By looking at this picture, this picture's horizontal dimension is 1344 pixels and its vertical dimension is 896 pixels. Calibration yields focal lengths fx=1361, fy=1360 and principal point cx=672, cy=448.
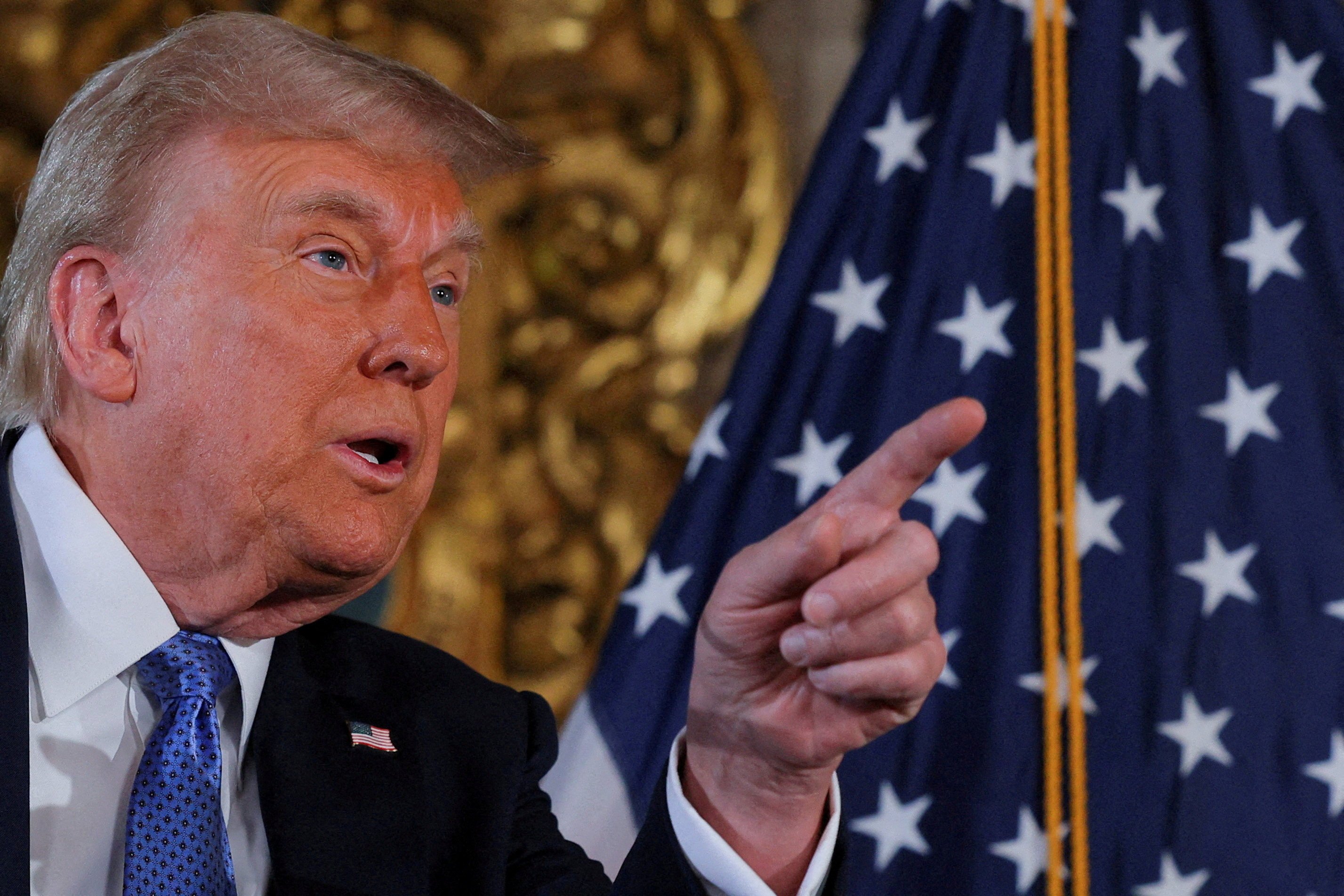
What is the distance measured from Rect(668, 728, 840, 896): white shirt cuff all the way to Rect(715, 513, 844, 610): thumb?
0.18m

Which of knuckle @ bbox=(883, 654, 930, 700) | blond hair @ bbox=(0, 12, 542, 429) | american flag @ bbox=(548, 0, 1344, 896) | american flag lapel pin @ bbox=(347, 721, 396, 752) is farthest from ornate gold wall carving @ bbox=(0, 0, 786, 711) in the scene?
knuckle @ bbox=(883, 654, 930, 700)

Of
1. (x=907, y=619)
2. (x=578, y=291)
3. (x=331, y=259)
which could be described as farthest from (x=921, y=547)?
(x=578, y=291)

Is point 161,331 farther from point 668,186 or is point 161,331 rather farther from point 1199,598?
point 1199,598

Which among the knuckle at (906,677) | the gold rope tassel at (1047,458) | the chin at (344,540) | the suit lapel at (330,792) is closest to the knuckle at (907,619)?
the knuckle at (906,677)

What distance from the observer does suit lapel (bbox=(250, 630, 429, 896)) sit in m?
1.39

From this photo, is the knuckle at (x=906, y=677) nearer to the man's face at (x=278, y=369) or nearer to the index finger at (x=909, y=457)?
the index finger at (x=909, y=457)

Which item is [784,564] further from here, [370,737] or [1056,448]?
[1056,448]

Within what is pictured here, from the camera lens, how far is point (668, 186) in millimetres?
2193

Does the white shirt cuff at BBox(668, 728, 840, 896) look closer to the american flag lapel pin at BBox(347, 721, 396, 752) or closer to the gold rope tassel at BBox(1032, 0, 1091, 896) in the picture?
the american flag lapel pin at BBox(347, 721, 396, 752)

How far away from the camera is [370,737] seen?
1562mm

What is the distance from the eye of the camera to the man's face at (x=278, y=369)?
131cm

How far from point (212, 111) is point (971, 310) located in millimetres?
1131

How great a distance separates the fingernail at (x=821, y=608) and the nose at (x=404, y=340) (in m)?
0.55

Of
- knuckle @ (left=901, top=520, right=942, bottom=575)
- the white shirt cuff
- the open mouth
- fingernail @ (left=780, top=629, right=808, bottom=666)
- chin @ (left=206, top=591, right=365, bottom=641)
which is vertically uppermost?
knuckle @ (left=901, top=520, right=942, bottom=575)
